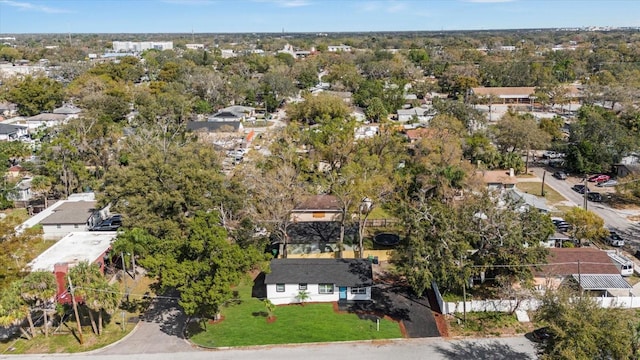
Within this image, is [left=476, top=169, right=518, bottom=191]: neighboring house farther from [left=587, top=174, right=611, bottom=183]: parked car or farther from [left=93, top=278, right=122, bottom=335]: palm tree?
Answer: [left=93, top=278, right=122, bottom=335]: palm tree

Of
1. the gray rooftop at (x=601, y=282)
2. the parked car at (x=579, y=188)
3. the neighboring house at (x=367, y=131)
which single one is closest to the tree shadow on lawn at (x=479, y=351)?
the gray rooftop at (x=601, y=282)

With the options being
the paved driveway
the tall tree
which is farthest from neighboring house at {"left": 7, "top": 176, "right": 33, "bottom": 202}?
the tall tree

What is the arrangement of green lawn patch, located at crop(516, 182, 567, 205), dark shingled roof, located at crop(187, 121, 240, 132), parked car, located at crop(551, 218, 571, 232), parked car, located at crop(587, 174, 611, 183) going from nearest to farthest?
parked car, located at crop(551, 218, 571, 232) < green lawn patch, located at crop(516, 182, 567, 205) < parked car, located at crop(587, 174, 611, 183) < dark shingled roof, located at crop(187, 121, 240, 132)

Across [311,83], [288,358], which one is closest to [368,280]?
[288,358]

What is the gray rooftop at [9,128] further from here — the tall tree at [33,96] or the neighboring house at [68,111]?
the tall tree at [33,96]

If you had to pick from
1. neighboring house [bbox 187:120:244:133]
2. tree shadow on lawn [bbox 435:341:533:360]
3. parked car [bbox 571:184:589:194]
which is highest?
neighboring house [bbox 187:120:244:133]

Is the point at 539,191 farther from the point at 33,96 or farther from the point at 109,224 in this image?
the point at 33,96

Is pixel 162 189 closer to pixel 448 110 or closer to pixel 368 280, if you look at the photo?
pixel 368 280
